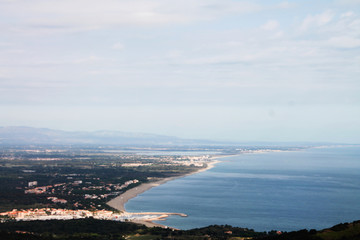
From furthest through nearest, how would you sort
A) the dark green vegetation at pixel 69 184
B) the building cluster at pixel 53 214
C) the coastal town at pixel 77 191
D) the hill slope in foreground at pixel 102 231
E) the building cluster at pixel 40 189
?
1. the building cluster at pixel 40 189
2. the dark green vegetation at pixel 69 184
3. the coastal town at pixel 77 191
4. the building cluster at pixel 53 214
5. the hill slope in foreground at pixel 102 231

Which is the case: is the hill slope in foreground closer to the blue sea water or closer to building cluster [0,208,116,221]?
building cluster [0,208,116,221]

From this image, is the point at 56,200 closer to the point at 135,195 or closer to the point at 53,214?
the point at 53,214

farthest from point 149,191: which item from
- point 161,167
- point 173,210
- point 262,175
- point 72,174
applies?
point 161,167

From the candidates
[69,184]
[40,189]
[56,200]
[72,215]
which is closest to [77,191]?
[40,189]

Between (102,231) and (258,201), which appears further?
(258,201)

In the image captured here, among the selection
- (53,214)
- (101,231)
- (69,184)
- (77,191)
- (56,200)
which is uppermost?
(69,184)

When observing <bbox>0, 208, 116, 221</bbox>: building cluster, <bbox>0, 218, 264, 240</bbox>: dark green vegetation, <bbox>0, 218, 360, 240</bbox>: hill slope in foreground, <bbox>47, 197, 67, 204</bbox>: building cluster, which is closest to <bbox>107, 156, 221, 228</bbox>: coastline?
<bbox>0, 208, 116, 221</bbox>: building cluster

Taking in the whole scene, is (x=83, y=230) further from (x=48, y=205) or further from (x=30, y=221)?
(x=48, y=205)

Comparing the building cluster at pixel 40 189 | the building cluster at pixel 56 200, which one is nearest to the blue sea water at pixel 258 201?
the building cluster at pixel 56 200

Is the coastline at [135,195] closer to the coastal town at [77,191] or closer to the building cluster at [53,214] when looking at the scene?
the coastal town at [77,191]
